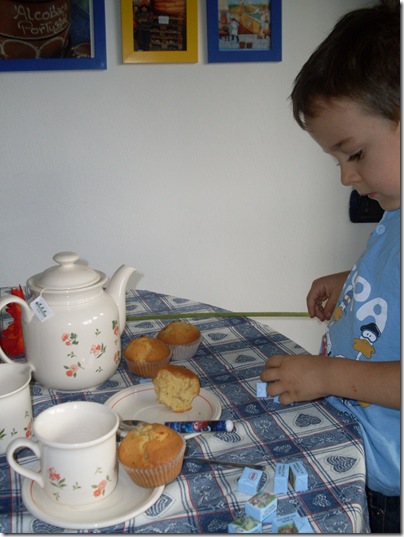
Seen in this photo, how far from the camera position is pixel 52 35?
73.9 inches

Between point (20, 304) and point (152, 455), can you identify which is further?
point (20, 304)

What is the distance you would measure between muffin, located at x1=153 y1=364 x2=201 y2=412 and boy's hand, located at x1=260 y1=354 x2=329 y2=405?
0.39ft

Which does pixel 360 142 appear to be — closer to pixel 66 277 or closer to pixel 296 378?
pixel 296 378

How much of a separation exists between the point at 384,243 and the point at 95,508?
646 millimetres

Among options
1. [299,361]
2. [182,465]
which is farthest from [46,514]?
[299,361]

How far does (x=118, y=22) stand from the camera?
190cm

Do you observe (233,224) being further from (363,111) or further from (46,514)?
(46,514)

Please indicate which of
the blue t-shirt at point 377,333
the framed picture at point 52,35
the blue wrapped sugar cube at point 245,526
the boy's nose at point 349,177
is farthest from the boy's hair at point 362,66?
the framed picture at point 52,35

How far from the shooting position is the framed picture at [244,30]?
1.91 meters

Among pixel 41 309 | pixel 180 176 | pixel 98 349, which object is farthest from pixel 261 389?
pixel 180 176

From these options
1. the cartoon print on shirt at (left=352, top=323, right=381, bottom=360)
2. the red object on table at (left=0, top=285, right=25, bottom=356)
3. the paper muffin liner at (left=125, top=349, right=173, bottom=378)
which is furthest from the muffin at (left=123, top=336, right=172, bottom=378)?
the cartoon print on shirt at (left=352, top=323, right=381, bottom=360)

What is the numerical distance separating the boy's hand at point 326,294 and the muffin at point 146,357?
39cm

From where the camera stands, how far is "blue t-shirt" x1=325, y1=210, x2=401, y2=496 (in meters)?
0.92

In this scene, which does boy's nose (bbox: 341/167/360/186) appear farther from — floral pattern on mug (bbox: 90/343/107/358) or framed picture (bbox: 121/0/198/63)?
framed picture (bbox: 121/0/198/63)
